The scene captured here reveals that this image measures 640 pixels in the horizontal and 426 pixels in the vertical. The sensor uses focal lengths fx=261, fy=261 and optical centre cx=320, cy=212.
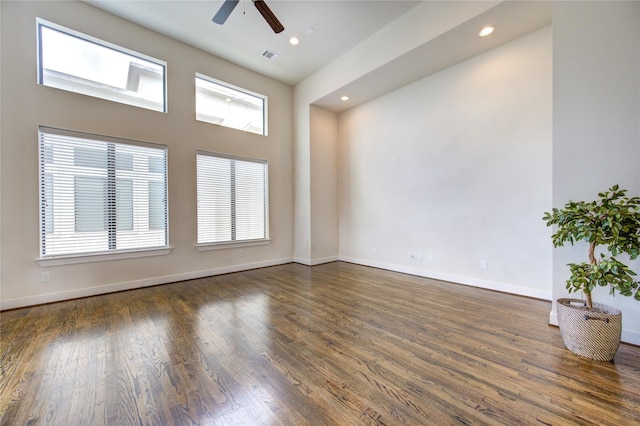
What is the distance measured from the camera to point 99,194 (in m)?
3.61

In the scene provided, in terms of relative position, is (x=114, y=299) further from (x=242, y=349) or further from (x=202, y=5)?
(x=202, y=5)

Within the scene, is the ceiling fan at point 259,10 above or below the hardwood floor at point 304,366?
above

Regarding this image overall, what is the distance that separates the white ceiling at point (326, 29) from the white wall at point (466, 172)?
0.37 metres

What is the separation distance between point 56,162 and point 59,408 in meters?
3.18

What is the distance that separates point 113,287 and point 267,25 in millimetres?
4415

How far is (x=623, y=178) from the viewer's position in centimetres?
219

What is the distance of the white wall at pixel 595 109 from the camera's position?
2161 mm

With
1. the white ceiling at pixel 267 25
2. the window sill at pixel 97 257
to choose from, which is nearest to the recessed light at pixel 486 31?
the white ceiling at pixel 267 25

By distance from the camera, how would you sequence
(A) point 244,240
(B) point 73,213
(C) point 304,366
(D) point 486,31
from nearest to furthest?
(C) point 304,366 < (D) point 486,31 < (B) point 73,213 < (A) point 244,240

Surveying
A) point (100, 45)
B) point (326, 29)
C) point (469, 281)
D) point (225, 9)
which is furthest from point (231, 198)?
point (469, 281)

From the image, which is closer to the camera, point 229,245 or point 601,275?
point 601,275

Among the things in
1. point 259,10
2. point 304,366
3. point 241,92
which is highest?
point 241,92

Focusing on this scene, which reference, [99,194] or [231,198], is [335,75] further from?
[99,194]

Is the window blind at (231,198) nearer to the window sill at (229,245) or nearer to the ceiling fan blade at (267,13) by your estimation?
the window sill at (229,245)
